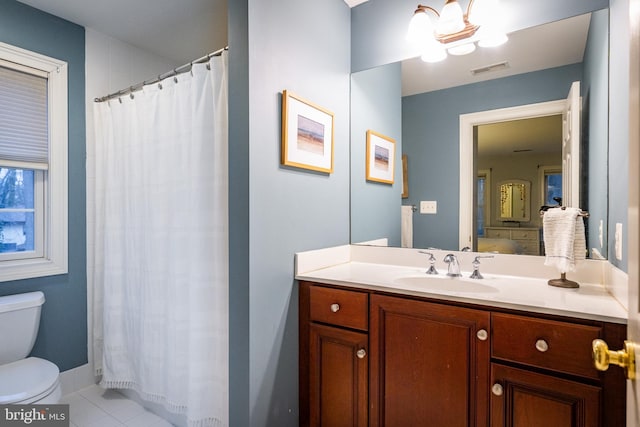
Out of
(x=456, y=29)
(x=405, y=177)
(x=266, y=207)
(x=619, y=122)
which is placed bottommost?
(x=266, y=207)

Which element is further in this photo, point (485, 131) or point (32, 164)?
point (32, 164)

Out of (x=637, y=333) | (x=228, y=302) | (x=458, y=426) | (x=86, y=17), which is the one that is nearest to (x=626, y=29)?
(x=637, y=333)

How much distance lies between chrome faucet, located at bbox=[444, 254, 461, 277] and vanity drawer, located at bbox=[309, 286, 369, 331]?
52 cm

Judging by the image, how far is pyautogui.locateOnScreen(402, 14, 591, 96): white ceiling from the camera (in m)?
1.54

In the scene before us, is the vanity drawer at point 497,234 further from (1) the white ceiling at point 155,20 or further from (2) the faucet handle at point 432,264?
(1) the white ceiling at point 155,20

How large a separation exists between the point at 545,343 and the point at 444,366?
36 cm

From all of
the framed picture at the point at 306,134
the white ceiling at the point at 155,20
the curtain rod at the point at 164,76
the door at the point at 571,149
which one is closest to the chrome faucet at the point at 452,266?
the door at the point at 571,149

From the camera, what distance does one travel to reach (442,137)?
1.95 metres

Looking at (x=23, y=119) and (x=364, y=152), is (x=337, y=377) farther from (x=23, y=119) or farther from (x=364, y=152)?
(x=23, y=119)

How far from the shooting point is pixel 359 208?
2.12 meters

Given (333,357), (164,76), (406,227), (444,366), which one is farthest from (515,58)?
(164,76)

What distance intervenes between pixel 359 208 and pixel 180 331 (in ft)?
4.02

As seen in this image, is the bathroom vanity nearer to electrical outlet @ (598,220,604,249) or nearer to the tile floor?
electrical outlet @ (598,220,604,249)

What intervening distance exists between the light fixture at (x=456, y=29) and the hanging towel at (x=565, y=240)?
0.91 metres
